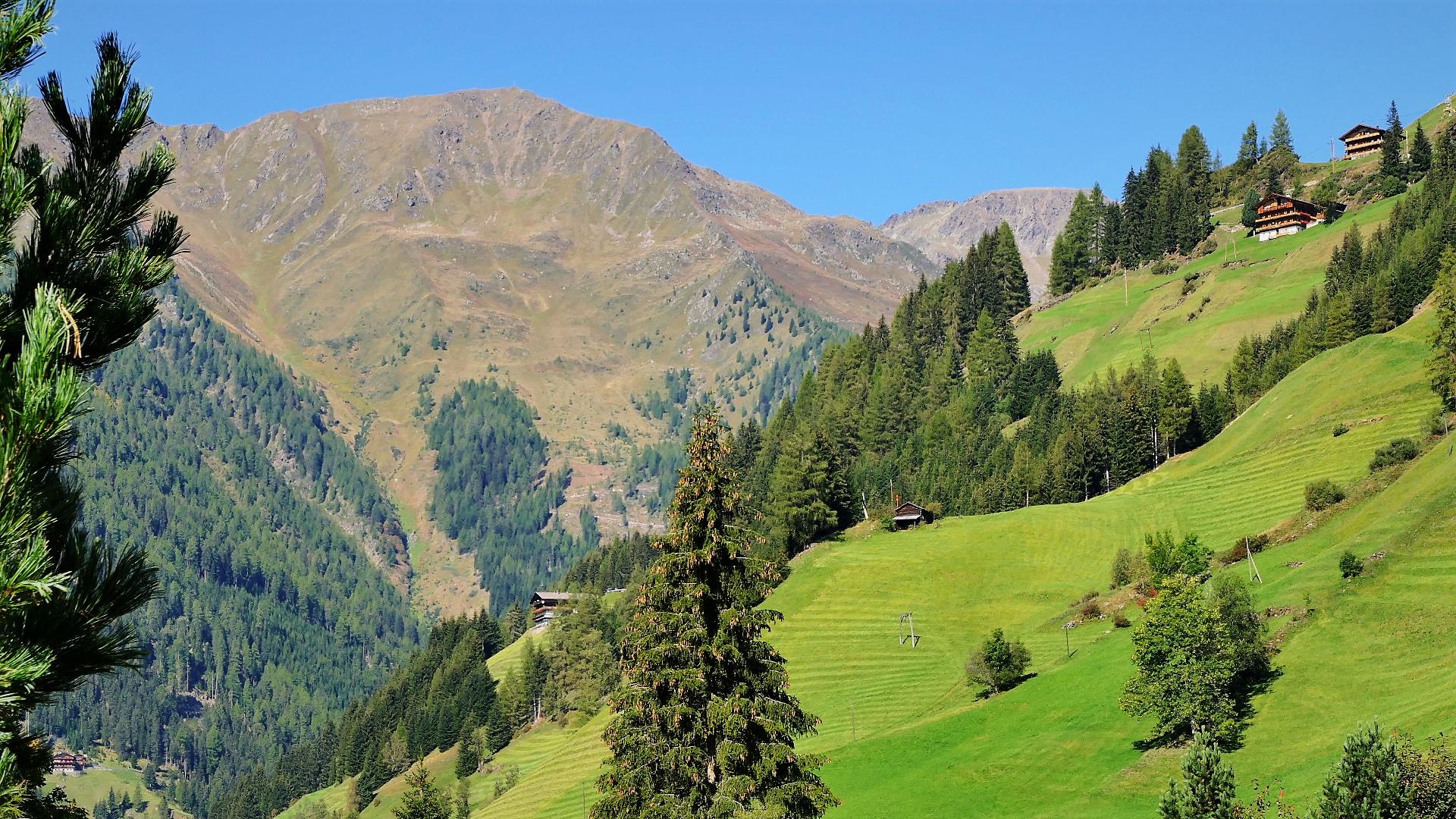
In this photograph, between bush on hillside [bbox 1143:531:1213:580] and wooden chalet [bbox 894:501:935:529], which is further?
wooden chalet [bbox 894:501:935:529]

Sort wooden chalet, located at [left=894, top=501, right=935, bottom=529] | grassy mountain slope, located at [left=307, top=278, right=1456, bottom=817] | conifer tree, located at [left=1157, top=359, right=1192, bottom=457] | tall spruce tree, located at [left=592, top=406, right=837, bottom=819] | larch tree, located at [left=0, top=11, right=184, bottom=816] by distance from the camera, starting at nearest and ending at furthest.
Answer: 1. larch tree, located at [left=0, top=11, right=184, bottom=816]
2. tall spruce tree, located at [left=592, top=406, right=837, bottom=819]
3. grassy mountain slope, located at [left=307, top=278, right=1456, bottom=817]
4. wooden chalet, located at [left=894, top=501, right=935, bottom=529]
5. conifer tree, located at [left=1157, top=359, right=1192, bottom=457]

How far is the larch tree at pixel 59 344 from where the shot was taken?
10.5 metres

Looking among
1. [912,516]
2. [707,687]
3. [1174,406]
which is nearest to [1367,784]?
[707,687]

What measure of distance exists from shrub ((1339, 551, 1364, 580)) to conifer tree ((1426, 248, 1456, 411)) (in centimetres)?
3722

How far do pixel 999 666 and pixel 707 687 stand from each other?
195 feet

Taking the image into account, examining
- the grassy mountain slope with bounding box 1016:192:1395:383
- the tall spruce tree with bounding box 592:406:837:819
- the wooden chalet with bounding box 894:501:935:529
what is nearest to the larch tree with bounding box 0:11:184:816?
the tall spruce tree with bounding box 592:406:837:819

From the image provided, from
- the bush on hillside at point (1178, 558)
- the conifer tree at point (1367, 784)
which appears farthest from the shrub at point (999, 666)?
the conifer tree at point (1367, 784)

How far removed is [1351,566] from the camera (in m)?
73.5

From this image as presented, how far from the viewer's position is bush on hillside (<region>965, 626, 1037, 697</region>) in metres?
87.3

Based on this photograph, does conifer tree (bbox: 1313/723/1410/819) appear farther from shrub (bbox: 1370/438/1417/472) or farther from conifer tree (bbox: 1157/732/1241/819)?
shrub (bbox: 1370/438/1417/472)

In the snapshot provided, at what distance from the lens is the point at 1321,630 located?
233 ft

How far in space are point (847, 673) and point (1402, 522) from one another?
1786 inches

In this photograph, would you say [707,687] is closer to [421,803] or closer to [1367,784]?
[1367,784]

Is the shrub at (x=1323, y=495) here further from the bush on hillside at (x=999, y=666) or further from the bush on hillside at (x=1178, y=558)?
the bush on hillside at (x=999, y=666)
